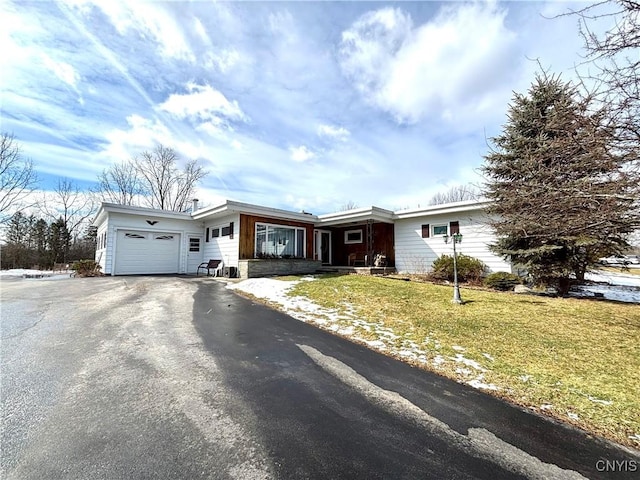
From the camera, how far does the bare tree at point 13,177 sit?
17.6 m

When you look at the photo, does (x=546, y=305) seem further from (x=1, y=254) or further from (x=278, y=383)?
(x=1, y=254)

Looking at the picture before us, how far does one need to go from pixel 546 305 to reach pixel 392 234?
7868 millimetres

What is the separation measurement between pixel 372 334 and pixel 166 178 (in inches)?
1091

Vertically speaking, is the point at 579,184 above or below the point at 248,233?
below

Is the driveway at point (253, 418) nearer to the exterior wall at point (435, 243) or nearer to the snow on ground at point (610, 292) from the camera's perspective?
the snow on ground at point (610, 292)

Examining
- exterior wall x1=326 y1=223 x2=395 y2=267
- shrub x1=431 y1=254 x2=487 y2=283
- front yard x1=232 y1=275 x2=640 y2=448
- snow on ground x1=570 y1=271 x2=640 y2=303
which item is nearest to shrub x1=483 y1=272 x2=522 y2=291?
shrub x1=431 y1=254 x2=487 y2=283

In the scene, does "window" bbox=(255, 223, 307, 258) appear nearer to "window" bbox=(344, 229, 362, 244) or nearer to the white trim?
"window" bbox=(344, 229, 362, 244)

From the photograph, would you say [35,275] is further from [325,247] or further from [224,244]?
[325,247]

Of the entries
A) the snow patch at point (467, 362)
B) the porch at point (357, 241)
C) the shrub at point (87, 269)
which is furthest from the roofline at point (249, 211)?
the snow patch at point (467, 362)

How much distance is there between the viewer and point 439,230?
40.9 ft

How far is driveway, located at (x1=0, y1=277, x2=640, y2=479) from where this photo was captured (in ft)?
5.79

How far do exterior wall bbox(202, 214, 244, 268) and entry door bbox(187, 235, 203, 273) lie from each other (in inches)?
11.2

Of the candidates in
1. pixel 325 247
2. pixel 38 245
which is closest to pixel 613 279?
pixel 325 247

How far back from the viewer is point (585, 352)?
3934 millimetres
